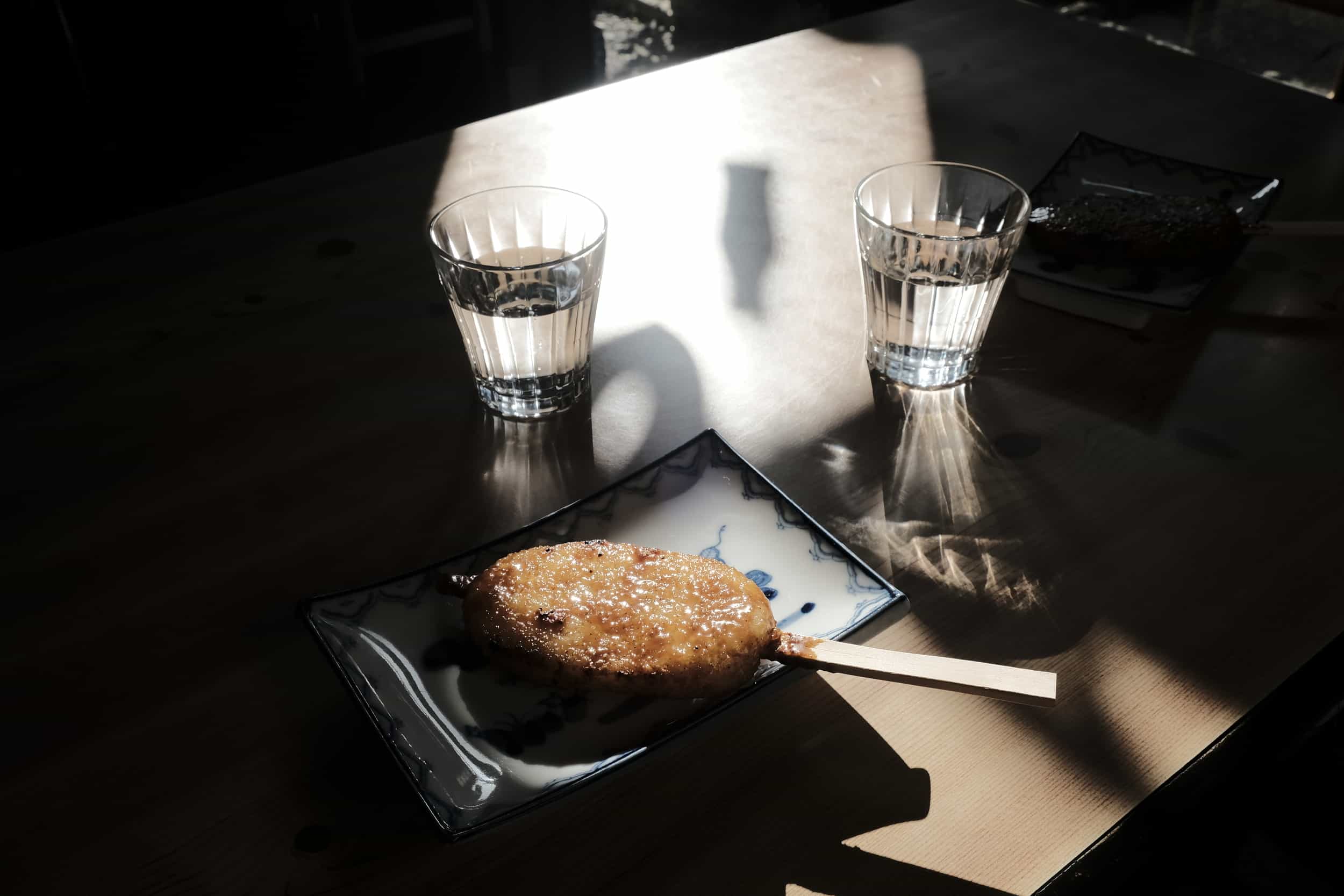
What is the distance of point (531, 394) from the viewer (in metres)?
0.77

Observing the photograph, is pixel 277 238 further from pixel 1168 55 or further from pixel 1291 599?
pixel 1168 55

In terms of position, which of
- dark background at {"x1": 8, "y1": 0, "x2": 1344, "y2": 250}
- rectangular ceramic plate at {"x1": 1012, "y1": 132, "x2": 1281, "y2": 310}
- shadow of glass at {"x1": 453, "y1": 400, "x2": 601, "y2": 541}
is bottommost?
dark background at {"x1": 8, "y1": 0, "x2": 1344, "y2": 250}

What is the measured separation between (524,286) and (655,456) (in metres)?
0.14

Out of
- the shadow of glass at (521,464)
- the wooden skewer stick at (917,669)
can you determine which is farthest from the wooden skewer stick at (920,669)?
the shadow of glass at (521,464)

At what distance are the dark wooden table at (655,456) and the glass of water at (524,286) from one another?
0.03 metres

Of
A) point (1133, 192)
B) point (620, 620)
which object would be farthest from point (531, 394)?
point (1133, 192)

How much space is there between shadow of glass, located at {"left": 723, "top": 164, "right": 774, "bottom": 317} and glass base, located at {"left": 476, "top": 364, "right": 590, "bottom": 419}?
0.19 meters

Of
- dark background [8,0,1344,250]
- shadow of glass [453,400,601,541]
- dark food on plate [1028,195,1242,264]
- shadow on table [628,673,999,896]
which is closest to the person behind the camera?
shadow on table [628,673,999,896]

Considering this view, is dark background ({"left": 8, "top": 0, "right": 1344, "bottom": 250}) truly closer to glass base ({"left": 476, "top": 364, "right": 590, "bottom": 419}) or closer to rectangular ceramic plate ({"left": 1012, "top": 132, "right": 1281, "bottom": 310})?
rectangular ceramic plate ({"left": 1012, "top": 132, "right": 1281, "bottom": 310})

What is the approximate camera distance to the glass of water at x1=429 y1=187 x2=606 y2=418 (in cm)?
72

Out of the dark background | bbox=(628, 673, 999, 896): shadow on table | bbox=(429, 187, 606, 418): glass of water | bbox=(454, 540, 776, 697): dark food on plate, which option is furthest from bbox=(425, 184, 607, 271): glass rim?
the dark background

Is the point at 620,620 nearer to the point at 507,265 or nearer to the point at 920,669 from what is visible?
the point at 920,669

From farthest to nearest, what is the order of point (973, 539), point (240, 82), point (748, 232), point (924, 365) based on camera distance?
point (240, 82) < point (748, 232) < point (924, 365) < point (973, 539)

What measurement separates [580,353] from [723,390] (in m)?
0.11
